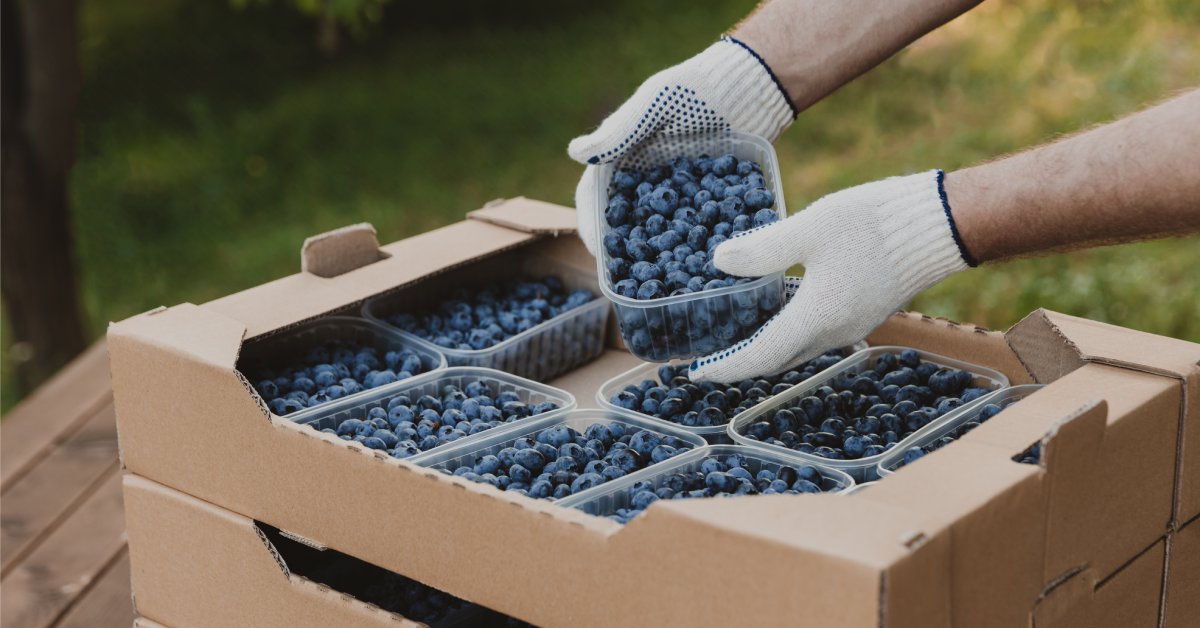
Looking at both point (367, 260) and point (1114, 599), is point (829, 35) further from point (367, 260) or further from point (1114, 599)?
point (1114, 599)

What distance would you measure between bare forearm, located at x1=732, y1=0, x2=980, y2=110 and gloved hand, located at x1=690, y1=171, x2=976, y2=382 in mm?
414

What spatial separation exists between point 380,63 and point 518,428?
20.2 feet

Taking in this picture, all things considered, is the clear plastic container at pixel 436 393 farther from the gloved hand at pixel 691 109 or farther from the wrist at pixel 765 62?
the wrist at pixel 765 62

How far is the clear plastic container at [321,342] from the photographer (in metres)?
1.85

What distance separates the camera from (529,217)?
2119 mm

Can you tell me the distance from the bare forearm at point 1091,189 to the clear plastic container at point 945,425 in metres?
0.18

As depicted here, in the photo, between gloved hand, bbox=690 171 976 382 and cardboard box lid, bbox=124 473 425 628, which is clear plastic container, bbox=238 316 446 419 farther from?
gloved hand, bbox=690 171 976 382

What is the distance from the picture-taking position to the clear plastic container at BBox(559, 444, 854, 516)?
4.45 feet

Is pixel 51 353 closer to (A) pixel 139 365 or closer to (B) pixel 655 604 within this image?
(A) pixel 139 365

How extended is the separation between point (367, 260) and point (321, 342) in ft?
0.50

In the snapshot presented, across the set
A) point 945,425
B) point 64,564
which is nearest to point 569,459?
point 945,425

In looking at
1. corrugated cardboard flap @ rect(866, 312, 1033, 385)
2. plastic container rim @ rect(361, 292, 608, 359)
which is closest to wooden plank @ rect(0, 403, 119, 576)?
plastic container rim @ rect(361, 292, 608, 359)

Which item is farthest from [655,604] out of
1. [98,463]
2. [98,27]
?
[98,27]

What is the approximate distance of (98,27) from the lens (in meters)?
8.00
